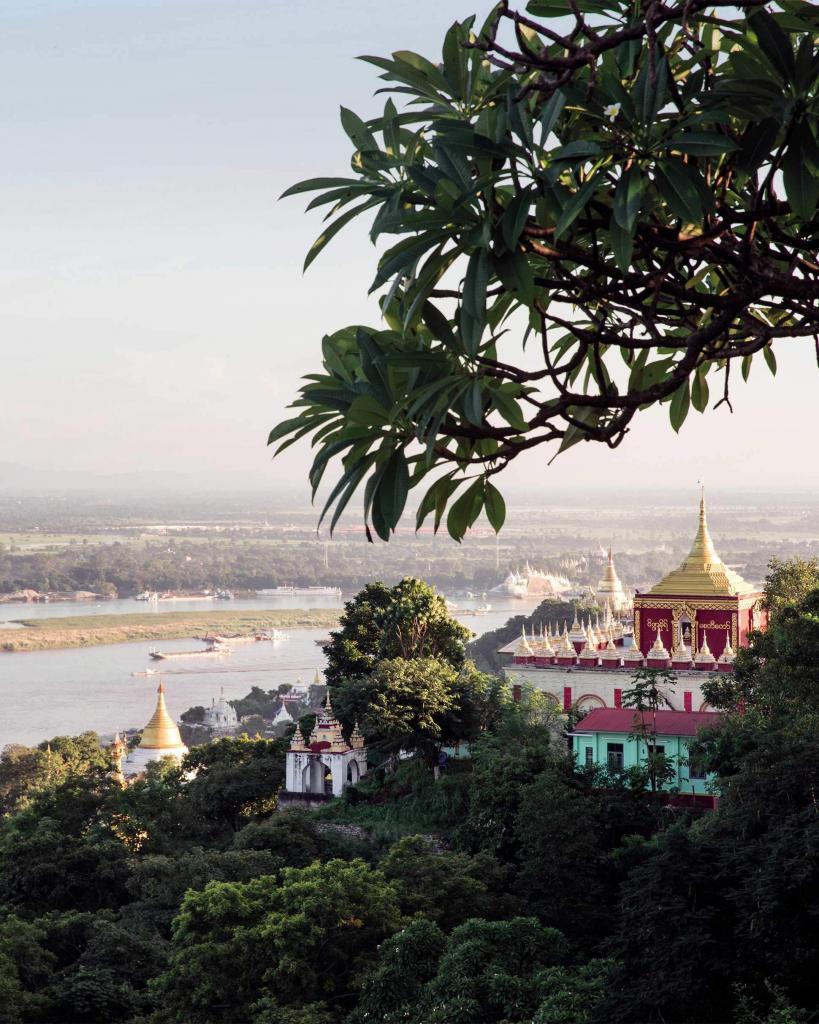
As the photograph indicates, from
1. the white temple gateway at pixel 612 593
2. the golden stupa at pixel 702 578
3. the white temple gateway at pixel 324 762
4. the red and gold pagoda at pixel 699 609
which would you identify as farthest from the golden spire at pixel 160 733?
the white temple gateway at pixel 612 593

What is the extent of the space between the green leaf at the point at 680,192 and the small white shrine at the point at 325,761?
13899 millimetres

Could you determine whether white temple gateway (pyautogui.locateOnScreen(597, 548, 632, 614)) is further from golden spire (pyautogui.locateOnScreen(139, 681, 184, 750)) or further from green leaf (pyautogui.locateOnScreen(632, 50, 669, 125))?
green leaf (pyautogui.locateOnScreen(632, 50, 669, 125))

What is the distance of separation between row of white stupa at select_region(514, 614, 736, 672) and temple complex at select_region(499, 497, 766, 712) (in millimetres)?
11

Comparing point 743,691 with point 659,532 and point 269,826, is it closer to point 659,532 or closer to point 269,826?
point 269,826

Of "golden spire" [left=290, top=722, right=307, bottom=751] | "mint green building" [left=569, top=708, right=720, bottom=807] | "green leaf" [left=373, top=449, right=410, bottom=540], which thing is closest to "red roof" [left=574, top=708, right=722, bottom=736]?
"mint green building" [left=569, top=708, right=720, bottom=807]

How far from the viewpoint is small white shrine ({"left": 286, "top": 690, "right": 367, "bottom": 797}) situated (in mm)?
15320

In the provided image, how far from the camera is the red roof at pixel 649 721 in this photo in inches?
518

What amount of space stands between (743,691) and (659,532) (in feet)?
254

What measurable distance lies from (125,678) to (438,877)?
48.9 m

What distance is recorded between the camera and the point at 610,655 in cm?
1597

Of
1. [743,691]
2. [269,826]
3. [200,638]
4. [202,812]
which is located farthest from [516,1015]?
[200,638]

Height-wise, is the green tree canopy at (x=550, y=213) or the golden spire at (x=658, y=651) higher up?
the green tree canopy at (x=550, y=213)

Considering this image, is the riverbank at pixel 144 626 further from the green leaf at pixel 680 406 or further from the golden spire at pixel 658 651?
the green leaf at pixel 680 406

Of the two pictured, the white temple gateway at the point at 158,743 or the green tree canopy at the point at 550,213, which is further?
the white temple gateway at the point at 158,743
